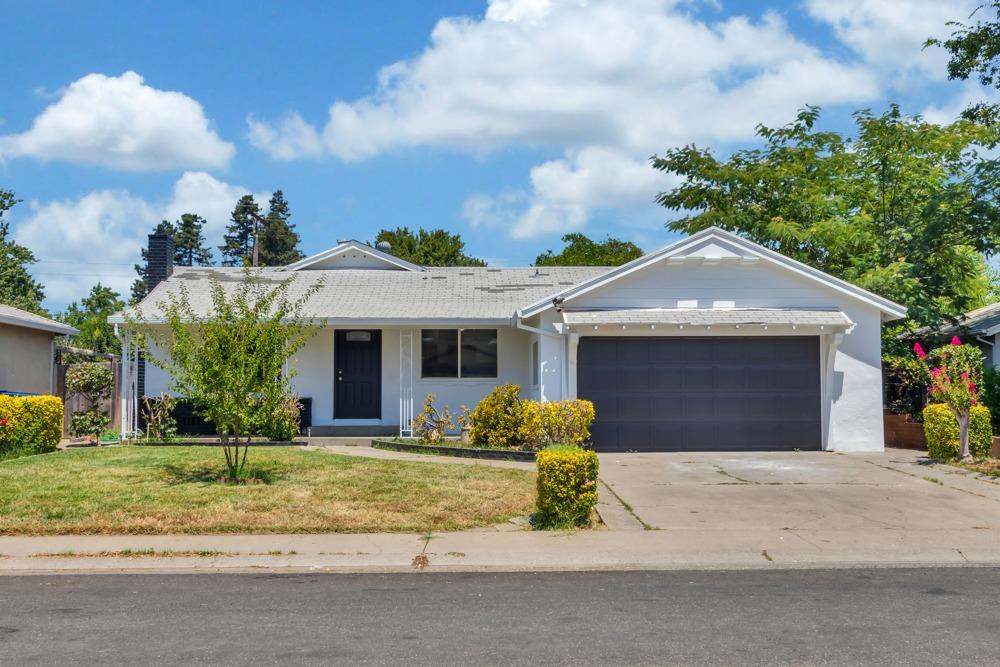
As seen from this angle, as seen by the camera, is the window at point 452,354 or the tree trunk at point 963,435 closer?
the tree trunk at point 963,435

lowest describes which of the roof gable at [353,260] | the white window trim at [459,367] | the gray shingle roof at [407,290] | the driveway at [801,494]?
the driveway at [801,494]

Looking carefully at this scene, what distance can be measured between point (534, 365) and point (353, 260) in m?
8.93

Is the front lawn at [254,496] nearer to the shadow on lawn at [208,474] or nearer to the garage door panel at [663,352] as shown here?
the shadow on lawn at [208,474]

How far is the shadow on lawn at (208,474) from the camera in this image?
1198 cm

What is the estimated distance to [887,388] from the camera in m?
19.4

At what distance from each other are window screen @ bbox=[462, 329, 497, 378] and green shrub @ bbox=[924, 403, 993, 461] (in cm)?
873

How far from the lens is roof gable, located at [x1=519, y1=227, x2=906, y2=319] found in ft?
55.4

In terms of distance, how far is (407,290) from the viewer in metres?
21.8

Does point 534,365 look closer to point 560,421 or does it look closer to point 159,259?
point 560,421

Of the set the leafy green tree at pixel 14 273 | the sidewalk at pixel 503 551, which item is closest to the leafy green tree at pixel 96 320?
the leafy green tree at pixel 14 273

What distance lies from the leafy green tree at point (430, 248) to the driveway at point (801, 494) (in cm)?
3759

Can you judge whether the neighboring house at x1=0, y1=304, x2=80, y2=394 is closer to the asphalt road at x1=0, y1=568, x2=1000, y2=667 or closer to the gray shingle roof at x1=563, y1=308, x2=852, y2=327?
the gray shingle roof at x1=563, y1=308, x2=852, y2=327

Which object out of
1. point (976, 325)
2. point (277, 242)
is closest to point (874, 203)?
point (976, 325)

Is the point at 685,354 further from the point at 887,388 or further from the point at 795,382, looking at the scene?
the point at 887,388
